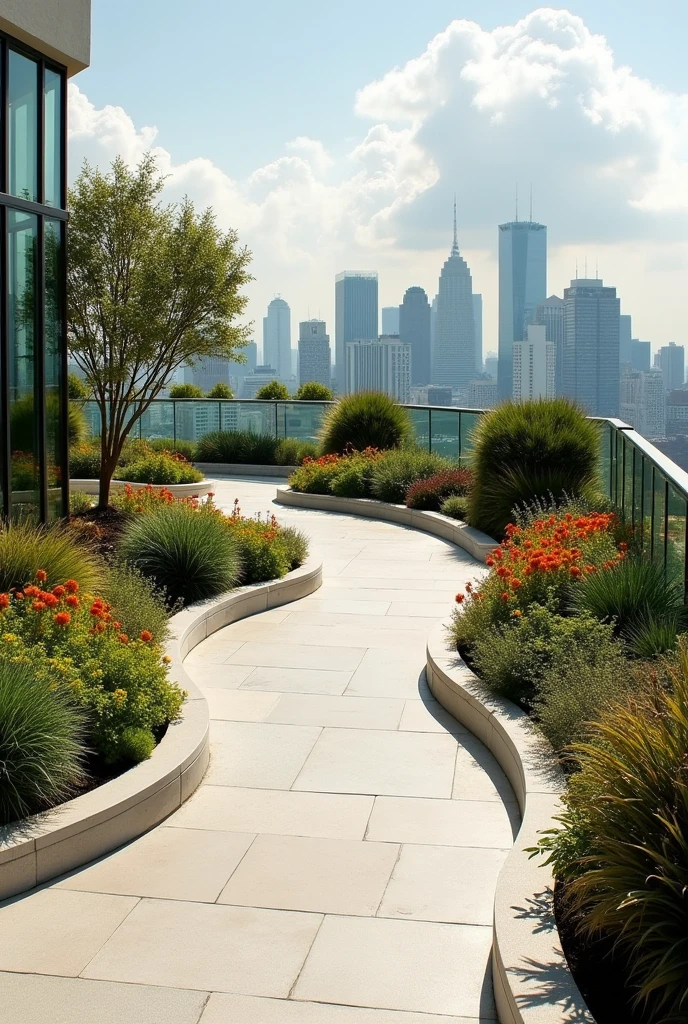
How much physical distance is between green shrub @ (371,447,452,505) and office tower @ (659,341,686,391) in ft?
178

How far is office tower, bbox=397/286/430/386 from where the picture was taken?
139000 mm

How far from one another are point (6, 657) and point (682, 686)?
303 centimetres

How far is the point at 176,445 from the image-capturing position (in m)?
21.5

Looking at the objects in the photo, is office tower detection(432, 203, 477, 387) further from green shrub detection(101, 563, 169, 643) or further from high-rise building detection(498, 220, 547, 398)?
green shrub detection(101, 563, 169, 643)

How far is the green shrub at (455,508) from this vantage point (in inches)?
503

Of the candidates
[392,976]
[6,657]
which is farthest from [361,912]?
[6,657]

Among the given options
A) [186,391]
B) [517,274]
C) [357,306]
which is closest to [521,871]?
[186,391]

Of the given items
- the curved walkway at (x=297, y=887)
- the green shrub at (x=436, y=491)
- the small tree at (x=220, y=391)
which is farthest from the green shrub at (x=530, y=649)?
the small tree at (x=220, y=391)

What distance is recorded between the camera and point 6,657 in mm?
4711

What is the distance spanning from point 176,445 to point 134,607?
15.2 meters

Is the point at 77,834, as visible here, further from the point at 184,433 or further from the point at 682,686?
the point at 184,433

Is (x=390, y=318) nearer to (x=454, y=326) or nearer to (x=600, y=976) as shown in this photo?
(x=454, y=326)

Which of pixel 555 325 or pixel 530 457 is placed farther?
pixel 555 325

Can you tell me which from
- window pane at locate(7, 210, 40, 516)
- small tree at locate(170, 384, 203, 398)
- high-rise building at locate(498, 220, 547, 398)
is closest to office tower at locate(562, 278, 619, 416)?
small tree at locate(170, 384, 203, 398)
